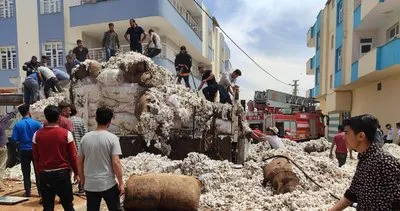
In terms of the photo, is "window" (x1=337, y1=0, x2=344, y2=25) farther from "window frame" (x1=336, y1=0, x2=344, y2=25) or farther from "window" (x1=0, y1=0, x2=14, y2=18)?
"window" (x1=0, y1=0, x2=14, y2=18)

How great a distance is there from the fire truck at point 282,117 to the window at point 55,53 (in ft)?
35.4

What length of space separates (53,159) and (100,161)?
74 centimetres

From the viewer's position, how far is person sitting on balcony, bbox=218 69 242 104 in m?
9.77

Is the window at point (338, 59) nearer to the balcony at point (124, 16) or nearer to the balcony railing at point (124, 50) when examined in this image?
the balcony at point (124, 16)

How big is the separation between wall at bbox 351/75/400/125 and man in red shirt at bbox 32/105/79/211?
14.3m

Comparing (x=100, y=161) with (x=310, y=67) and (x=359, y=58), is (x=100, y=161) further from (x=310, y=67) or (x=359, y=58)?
(x=310, y=67)

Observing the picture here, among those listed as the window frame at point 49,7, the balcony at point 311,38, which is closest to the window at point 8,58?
the window frame at point 49,7

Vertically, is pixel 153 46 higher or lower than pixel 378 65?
higher

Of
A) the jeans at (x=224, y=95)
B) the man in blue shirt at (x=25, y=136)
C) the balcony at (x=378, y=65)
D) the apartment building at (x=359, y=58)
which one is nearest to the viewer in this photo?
the man in blue shirt at (x=25, y=136)

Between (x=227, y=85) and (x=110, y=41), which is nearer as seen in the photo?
(x=227, y=85)

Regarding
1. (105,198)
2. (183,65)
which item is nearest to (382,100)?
(183,65)

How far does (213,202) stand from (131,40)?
257 inches

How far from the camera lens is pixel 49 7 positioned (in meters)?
18.0

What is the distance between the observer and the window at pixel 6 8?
18375 millimetres
